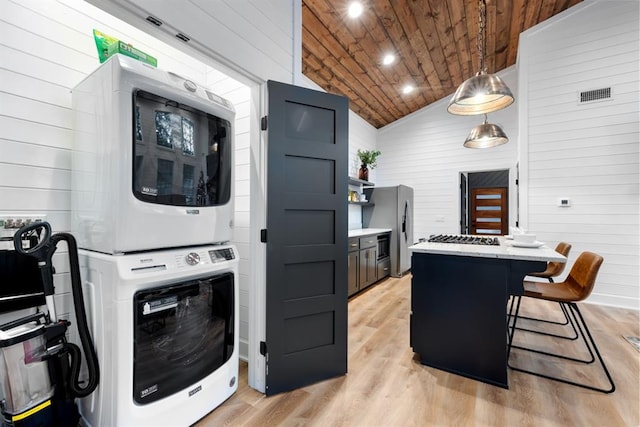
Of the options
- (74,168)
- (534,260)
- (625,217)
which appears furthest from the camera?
(625,217)

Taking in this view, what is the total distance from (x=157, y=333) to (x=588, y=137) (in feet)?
17.6

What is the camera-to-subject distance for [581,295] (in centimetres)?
206

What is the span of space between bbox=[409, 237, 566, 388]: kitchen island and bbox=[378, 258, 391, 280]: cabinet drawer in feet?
8.50

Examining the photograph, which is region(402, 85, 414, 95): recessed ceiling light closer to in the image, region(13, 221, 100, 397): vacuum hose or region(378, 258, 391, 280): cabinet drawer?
region(378, 258, 391, 280): cabinet drawer

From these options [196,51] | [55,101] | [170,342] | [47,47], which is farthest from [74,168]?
[170,342]

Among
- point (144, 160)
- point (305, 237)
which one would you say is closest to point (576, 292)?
point (305, 237)

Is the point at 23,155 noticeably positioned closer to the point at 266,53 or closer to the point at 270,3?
the point at 266,53

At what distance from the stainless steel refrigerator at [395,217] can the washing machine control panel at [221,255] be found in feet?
13.2

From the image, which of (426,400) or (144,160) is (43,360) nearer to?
(144,160)

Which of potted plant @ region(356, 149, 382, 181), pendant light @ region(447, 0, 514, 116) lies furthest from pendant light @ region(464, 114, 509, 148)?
potted plant @ region(356, 149, 382, 181)

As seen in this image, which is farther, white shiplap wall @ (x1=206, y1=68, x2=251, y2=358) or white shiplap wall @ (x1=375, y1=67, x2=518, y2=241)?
white shiplap wall @ (x1=375, y1=67, x2=518, y2=241)

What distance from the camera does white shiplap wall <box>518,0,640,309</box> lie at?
3674 millimetres

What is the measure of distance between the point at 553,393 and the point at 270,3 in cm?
339

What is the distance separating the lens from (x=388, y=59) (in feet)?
13.2
